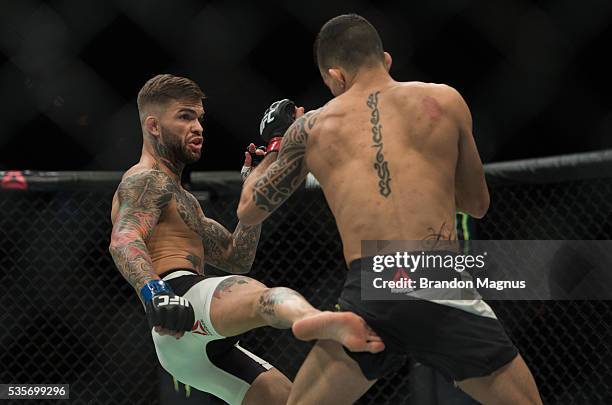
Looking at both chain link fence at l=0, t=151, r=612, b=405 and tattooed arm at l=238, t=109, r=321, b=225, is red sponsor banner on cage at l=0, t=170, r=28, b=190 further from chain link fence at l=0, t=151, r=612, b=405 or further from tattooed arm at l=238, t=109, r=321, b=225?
tattooed arm at l=238, t=109, r=321, b=225

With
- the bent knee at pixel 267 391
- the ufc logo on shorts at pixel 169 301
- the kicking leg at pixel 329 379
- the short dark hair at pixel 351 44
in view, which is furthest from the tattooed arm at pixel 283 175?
the bent knee at pixel 267 391

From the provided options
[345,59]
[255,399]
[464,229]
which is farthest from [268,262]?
[345,59]

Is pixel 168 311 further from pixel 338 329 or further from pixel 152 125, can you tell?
pixel 152 125

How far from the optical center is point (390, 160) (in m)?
1.69

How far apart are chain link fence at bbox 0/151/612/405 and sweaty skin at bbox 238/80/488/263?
1173 mm

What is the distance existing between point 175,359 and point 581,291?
1.42 meters

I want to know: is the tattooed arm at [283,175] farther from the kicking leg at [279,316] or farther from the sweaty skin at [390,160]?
the kicking leg at [279,316]

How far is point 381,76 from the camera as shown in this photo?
1.82 metres

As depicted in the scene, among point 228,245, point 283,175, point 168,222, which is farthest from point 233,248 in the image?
point 283,175

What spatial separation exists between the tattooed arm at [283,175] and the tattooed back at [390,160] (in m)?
0.04

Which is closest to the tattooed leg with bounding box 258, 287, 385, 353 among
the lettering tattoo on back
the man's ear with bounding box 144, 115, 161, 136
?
the lettering tattoo on back

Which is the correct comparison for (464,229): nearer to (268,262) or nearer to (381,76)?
(268,262)

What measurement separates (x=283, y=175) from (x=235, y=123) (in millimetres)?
2114

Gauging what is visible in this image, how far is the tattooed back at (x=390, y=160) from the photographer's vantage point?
5.44ft
